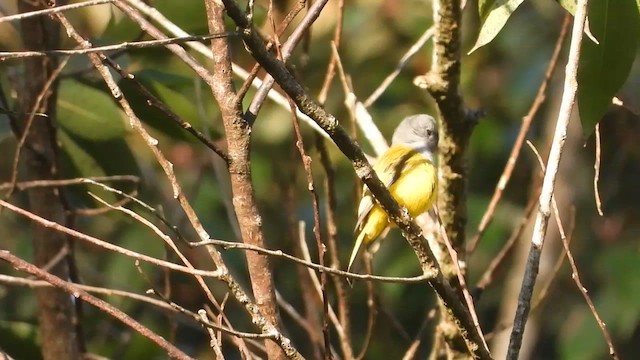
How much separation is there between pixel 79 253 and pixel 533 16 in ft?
7.43

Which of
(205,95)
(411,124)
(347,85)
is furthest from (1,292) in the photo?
(347,85)

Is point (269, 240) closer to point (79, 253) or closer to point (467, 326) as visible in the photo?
point (79, 253)

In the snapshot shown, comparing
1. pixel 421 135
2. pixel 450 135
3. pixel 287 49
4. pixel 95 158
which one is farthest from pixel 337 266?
pixel 421 135

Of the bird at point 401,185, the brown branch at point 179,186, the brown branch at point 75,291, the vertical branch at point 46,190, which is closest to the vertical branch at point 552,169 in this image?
the brown branch at point 179,186

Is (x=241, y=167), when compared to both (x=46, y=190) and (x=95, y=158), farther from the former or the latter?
(x=95, y=158)

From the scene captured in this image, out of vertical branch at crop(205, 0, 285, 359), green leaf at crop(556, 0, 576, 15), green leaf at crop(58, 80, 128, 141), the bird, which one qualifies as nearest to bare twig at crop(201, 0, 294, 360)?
vertical branch at crop(205, 0, 285, 359)

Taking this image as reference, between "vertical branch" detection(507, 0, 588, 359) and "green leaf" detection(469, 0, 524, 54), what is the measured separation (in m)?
0.23

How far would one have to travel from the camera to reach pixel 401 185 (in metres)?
2.76

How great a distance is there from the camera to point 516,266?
404cm

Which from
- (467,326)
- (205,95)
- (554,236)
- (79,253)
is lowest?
(467,326)

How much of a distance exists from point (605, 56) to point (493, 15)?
23 cm

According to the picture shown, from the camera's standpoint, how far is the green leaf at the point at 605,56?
1782mm

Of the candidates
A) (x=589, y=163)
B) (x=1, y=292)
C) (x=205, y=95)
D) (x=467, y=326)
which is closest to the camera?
(x=467, y=326)

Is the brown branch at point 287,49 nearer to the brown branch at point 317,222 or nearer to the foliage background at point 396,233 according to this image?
the brown branch at point 317,222
